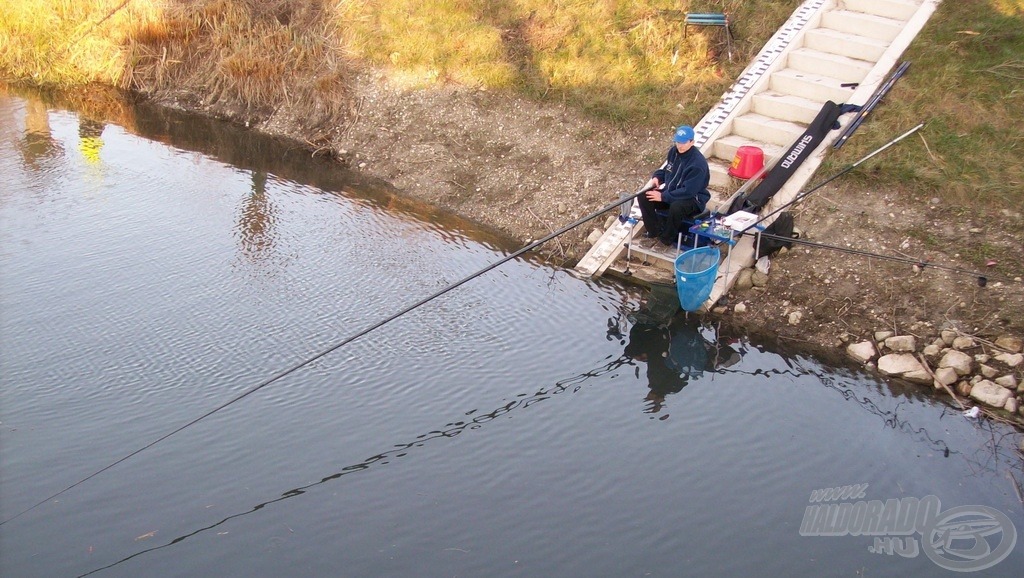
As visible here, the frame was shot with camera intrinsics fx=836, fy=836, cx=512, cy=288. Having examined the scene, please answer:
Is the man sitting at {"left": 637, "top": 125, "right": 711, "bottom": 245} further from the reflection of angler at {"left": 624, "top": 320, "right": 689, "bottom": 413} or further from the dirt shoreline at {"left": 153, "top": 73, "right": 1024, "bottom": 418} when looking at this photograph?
the reflection of angler at {"left": 624, "top": 320, "right": 689, "bottom": 413}

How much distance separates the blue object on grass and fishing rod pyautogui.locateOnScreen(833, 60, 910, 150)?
97.1 inches

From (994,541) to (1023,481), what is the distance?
854 mm

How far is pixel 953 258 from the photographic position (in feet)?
28.7

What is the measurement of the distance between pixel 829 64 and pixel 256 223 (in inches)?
306

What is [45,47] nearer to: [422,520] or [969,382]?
[422,520]

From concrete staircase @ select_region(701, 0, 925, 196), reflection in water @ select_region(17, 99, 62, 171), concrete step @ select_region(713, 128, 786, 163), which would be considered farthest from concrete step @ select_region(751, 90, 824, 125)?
reflection in water @ select_region(17, 99, 62, 171)

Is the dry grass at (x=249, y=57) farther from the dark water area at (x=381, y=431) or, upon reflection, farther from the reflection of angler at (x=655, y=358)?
the reflection of angler at (x=655, y=358)

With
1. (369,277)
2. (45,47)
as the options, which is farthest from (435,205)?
(45,47)

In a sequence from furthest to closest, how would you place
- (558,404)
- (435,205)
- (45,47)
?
(45,47), (435,205), (558,404)

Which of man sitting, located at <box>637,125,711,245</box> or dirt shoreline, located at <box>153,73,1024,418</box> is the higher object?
man sitting, located at <box>637,125,711,245</box>

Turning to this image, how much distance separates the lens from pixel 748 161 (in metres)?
9.95

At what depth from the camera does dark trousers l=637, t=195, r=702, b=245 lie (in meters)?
9.17

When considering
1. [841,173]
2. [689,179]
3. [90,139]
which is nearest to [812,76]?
[841,173]

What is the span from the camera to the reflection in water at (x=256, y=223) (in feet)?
33.2
